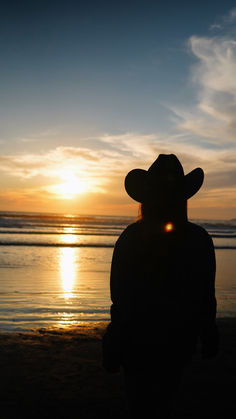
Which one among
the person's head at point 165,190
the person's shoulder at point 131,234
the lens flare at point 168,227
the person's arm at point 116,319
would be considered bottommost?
the person's arm at point 116,319

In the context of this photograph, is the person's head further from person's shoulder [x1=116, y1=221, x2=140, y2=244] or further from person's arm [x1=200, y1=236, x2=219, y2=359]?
person's arm [x1=200, y1=236, x2=219, y2=359]

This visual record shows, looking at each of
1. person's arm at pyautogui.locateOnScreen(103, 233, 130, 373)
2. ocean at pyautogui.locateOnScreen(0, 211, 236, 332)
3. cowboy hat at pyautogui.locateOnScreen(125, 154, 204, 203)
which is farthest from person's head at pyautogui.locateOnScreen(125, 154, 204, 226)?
ocean at pyautogui.locateOnScreen(0, 211, 236, 332)

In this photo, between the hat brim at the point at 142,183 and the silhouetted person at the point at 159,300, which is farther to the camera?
the hat brim at the point at 142,183

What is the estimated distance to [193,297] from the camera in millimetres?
2316

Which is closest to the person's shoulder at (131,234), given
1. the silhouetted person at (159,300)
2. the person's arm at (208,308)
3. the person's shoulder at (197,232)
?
the silhouetted person at (159,300)

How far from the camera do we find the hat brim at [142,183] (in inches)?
97.0

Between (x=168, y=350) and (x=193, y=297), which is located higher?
(x=193, y=297)

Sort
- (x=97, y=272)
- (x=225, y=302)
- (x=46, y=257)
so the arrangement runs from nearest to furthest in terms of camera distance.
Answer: (x=225, y=302)
(x=97, y=272)
(x=46, y=257)

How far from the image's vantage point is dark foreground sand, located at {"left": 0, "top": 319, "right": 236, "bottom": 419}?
374cm

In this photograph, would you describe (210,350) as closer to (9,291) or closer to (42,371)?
(42,371)

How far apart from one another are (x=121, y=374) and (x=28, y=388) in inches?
46.5

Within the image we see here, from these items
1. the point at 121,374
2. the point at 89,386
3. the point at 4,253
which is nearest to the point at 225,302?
the point at 121,374

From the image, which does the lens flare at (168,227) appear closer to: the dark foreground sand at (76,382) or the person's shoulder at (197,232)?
the person's shoulder at (197,232)

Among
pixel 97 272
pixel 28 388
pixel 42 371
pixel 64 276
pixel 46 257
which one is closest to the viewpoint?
pixel 28 388
